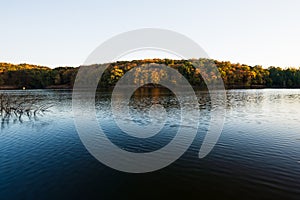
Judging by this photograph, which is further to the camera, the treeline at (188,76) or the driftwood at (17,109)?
the treeline at (188,76)

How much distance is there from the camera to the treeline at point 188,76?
14450 cm

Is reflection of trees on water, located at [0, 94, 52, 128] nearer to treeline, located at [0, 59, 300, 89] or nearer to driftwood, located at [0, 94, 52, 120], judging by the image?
driftwood, located at [0, 94, 52, 120]

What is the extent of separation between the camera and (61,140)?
20812mm

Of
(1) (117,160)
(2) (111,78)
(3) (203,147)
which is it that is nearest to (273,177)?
(3) (203,147)

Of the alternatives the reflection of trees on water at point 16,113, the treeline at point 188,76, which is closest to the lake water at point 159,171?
the reflection of trees on water at point 16,113

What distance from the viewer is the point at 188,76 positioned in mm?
144875

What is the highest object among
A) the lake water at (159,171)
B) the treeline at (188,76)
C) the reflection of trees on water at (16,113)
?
the treeline at (188,76)

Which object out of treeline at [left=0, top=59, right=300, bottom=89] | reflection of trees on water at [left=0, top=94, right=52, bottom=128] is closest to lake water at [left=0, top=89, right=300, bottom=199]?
reflection of trees on water at [left=0, top=94, right=52, bottom=128]

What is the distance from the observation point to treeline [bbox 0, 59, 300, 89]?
474 ft

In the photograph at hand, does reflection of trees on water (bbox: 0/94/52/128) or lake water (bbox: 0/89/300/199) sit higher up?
reflection of trees on water (bbox: 0/94/52/128)

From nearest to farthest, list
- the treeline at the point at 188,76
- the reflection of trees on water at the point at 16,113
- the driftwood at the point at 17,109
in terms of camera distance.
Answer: the reflection of trees on water at the point at 16,113
the driftwood at the point at 17,109
the treeline at the point at 188,76

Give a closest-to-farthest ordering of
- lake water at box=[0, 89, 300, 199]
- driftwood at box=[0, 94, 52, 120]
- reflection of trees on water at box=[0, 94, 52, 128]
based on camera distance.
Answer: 1. lake water at box=[0, 89, 300, 199]
2. reflection of trees on water at box=[0, 94, 52, 128]
3. driftwood at box=[0, 94, 52, 120]

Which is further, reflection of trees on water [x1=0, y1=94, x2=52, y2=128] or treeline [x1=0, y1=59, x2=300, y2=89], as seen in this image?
treeline [x1=0, y1=59, x2=300, y2=89]

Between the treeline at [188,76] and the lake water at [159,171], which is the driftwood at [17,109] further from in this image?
the treeline at [188,76]
